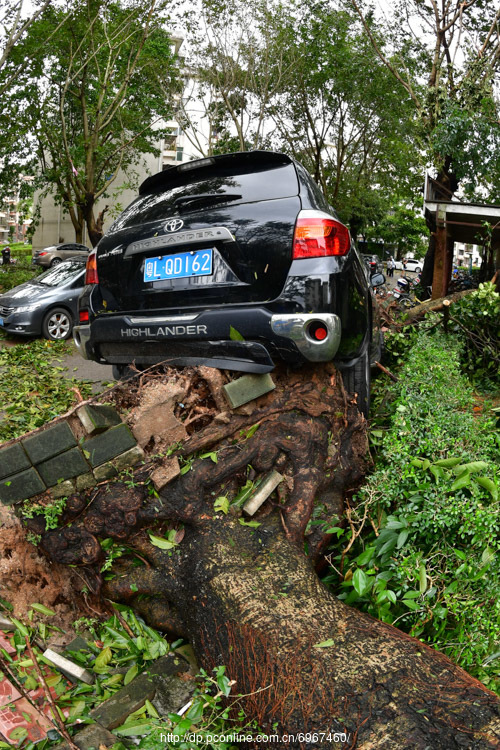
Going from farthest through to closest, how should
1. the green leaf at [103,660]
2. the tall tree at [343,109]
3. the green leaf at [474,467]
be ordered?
the tall tree at [343,109] < the green leaf at [474,467] < the green leaf at [103,660]

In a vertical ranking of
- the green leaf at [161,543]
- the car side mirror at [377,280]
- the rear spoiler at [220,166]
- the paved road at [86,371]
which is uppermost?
the rear spoiler at [220,166]

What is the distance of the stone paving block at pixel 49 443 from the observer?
116 inches

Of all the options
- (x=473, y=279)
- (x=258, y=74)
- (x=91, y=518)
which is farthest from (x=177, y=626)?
(x=258, y=74)

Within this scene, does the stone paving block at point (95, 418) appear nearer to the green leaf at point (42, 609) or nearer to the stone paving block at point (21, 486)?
the stone paving block at point (21, 486)

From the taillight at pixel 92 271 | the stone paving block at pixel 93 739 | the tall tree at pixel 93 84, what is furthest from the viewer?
the tall tree at pixel 93 84

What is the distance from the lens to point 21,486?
294 cm

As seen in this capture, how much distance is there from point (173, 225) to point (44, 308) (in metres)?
8.16

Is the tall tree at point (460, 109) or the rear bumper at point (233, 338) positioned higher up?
the tall tree at point (460, 109)

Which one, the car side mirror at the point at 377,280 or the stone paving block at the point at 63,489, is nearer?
the stone paving block at the point at 63,489

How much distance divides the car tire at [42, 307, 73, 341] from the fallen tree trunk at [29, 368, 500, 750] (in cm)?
840

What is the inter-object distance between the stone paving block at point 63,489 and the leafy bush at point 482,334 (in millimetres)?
3723

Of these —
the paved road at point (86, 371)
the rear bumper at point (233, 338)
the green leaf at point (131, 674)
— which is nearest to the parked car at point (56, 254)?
the paved road at point (86, 371)

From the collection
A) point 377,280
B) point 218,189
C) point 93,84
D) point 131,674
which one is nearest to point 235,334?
point 218,189

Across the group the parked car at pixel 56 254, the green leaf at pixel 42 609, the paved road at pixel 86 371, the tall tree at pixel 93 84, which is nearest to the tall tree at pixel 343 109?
the tall tree at pixel 93 84
